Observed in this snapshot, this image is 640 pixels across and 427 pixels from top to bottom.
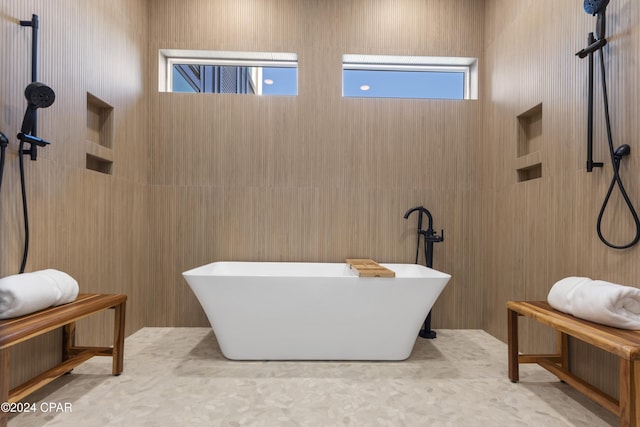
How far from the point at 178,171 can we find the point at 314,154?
1200 mm

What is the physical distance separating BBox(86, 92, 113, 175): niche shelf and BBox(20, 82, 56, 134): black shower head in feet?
2.16

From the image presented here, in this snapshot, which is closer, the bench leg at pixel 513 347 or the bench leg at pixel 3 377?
the bench leg at pixel 3 377

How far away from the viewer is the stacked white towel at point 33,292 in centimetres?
143

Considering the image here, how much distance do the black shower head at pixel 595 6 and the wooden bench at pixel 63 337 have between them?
9.59 ft

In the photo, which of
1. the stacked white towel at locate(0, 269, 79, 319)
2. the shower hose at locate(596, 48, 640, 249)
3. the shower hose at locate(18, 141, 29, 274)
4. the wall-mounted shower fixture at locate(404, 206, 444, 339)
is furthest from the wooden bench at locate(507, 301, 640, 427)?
the shower hose at locate(18, 141, 29, 274)

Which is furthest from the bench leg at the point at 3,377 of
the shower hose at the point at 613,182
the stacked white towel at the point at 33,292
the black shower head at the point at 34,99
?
the shower hose at the point at 613,182

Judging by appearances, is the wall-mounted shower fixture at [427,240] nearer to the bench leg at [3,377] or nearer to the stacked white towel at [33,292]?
the stacked white towel at [33,292]

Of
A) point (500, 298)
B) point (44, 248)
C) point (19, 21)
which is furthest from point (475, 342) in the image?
point (19, 21)

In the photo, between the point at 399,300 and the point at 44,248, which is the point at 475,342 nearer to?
the point at 399,300

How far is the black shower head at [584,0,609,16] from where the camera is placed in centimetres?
162

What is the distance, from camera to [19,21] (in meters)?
1.66

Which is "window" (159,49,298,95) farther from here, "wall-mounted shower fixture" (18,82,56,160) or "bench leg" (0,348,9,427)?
"bench leg" (0,348,9,427)

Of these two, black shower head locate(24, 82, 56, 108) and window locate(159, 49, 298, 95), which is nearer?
black shower head locate(24, 82, 56, 108)

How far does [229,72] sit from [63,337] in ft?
7.89
